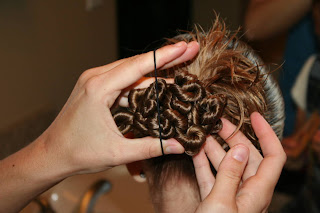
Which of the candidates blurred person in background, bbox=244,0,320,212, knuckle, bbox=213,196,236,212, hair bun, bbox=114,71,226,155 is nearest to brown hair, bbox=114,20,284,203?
hair bun, bbox=114,71,226,155

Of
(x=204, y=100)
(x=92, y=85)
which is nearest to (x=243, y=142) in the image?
(x=204, y=100)

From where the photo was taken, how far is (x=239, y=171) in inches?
31.5

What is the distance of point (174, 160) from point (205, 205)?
21 cm

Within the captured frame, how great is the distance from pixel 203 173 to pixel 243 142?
0.13 meters

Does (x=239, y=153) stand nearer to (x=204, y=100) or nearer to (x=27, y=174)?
(x=204, y=100)

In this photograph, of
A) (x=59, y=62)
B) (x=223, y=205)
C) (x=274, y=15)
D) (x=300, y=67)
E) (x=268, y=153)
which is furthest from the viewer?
(x=59, y=62)

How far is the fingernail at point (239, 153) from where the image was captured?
0.82 meters

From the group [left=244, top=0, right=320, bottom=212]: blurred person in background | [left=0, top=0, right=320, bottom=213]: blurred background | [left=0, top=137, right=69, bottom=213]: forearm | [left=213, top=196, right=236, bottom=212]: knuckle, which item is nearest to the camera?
[left=213, top=196, right=236, bottom=212]: knuckle

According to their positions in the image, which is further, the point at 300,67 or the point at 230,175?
the point at 300,67

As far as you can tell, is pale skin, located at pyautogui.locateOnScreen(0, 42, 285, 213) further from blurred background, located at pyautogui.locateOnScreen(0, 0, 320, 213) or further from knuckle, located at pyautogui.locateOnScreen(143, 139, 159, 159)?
blurred background, located at pyautogui.locateOnScreen(0, 0, 320, 213)

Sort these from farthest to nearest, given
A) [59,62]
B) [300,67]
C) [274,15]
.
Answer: [59,62]
[300,67]
[274,15]

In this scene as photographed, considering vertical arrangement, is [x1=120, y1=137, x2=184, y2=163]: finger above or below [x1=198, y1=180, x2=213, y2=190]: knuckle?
above

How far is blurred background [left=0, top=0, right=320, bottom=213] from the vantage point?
4.74 ft

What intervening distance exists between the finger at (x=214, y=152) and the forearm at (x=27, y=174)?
1.18 ft
